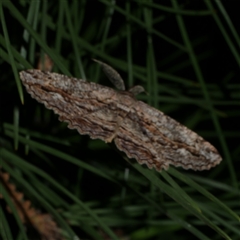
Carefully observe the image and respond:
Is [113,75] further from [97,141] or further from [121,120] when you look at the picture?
[97,141]

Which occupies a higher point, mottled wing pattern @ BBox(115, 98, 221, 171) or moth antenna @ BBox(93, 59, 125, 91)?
moth antenna @ BBox(93, 59, 125, 91)

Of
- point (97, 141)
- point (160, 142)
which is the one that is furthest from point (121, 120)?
point (97, 141)

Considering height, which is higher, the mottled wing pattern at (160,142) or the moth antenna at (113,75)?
the moth antenna at (113,75)

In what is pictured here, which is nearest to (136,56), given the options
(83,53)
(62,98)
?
(83,53)

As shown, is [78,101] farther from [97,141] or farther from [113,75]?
[97,141]

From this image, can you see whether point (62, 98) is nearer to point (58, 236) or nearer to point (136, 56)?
point (58, 236)

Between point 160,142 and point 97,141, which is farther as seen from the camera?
point 97,141

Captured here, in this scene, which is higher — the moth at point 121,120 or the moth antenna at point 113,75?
the moth antenna at point 113,75

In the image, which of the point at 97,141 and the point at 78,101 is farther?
the point at 97,141
